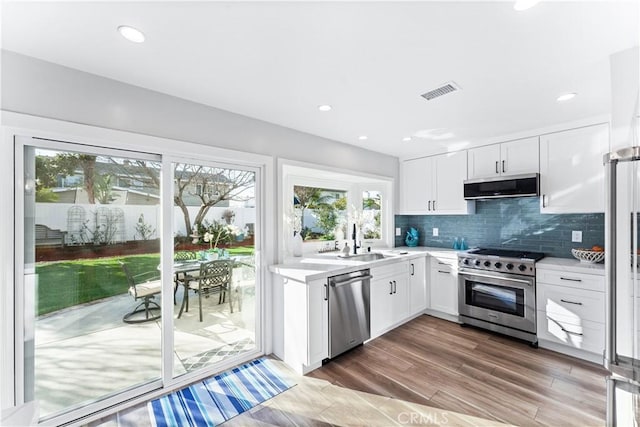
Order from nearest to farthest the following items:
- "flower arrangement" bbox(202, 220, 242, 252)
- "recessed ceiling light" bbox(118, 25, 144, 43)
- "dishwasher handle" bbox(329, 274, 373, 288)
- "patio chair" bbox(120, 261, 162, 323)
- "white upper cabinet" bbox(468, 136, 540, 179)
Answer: "recessed ceiling light" bbox(118, 25, 144, 43) < "patio chair" bbox(120, 261, 162, 323) < "flower arrangement" bbox(202, 220, 242, 252) < "dishwasher handle" bbox(329, 274, 373, 288) < "white upper cabinet" bbox(468, 136, 540, 179)

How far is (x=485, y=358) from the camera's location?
2.69 m

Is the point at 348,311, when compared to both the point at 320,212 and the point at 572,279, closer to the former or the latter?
the point at 320,212

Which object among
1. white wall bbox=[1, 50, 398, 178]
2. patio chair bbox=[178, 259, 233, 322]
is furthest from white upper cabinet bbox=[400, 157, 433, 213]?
patio chair bbox=[178, 259, 233, 322]

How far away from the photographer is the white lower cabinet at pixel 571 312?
2.57 m

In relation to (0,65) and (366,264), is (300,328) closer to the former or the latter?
(366,264)

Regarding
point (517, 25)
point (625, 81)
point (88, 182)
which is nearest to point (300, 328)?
point (88, 182)

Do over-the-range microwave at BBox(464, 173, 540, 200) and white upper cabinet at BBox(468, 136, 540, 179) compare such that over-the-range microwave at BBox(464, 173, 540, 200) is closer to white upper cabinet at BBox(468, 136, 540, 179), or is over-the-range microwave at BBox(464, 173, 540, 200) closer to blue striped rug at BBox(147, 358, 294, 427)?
white upper cabinet at BBox(468, 136, 540, 179)

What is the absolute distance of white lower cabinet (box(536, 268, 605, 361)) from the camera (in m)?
2.57

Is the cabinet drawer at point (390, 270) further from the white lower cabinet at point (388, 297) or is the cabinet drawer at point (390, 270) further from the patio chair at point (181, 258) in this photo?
the patio chair at point (181, 258)

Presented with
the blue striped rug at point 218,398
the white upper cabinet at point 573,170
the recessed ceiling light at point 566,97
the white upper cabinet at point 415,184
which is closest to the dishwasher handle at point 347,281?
the blue striped rug at point 218,398

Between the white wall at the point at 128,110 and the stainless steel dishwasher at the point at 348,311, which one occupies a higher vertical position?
the white wall at the point at 128,110

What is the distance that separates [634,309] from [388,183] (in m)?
3.18

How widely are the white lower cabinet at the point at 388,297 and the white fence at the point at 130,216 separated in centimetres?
159

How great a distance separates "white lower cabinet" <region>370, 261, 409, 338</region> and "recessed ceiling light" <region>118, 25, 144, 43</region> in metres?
2.76
